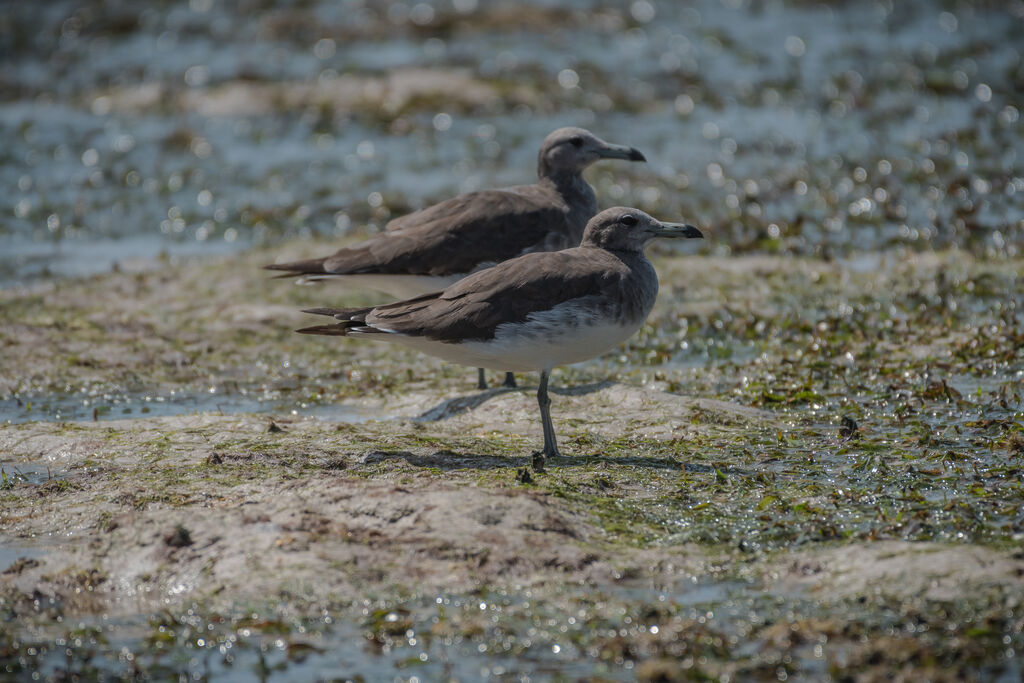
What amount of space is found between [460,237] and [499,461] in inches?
113

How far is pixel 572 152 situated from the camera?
11.4 meters

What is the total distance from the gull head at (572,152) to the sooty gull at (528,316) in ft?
9.73

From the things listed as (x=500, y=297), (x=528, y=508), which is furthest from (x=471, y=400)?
(x=528, y=508)

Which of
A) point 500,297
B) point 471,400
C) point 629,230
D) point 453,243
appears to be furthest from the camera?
point 453,243

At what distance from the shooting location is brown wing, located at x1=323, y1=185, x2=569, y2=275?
1030cm

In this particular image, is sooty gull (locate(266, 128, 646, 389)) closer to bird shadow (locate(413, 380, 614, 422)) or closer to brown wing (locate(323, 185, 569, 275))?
brown wing (locate(323, 185, 569, 275))

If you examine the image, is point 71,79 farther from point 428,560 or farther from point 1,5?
point 428,560

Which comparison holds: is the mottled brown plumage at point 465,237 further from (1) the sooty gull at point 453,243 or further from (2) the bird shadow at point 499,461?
(2) the bird shadow at point 499,461

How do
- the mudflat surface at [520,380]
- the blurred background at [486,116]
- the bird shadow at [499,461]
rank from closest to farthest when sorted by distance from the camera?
the mudflat surface at [520,380] → the bird shadow at [499,461] → the blurred background at [486,116]

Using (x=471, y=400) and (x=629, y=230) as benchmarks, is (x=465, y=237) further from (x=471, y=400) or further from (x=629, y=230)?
(x=629, y=230)

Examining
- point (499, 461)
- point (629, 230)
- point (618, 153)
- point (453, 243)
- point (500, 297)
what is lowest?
point (499, 461)

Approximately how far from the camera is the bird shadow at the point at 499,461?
25.9ft

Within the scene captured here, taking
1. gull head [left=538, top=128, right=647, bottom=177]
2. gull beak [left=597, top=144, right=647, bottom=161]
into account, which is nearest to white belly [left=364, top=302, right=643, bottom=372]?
gull head [left=538, top=128, right=647, bottom=177]

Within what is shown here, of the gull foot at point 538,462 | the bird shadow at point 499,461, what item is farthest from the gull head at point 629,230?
the gull foot at point 538,462
